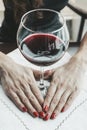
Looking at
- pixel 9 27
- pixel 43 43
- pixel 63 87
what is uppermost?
pixel 43 43

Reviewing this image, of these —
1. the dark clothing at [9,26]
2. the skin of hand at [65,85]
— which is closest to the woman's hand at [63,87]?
the skin of hand at [65,85]

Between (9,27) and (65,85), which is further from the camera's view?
(9,27)

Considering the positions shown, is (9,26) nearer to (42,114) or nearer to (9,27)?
(9,27)

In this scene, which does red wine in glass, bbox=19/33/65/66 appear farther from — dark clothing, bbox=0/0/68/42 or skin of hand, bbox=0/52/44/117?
dark clothing, bbox=0/0/68/42

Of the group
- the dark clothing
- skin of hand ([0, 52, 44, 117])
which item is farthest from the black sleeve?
skin of hand ([0, 52, 44, 117])

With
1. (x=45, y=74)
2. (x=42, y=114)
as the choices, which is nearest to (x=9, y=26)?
(x=45, y=74)

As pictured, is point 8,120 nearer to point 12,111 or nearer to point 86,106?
point 12,111

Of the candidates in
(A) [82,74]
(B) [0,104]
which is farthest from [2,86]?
Answer: (A) [82,74]

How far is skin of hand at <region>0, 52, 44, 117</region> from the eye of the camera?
525 millimetres

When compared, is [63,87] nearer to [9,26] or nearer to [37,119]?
[37,119]

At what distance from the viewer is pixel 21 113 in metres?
0.52

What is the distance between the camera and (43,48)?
51 centimetres

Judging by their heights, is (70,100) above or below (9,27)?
above

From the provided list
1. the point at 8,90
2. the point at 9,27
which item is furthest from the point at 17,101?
the point at 9,27
